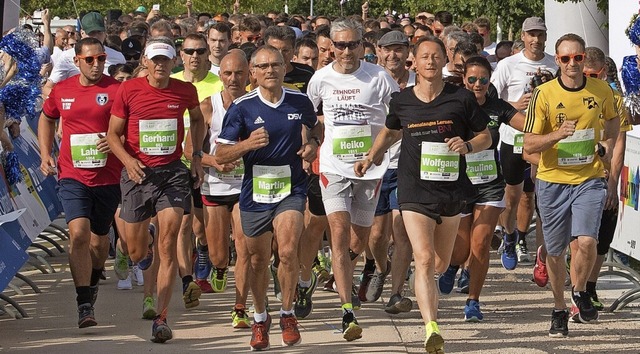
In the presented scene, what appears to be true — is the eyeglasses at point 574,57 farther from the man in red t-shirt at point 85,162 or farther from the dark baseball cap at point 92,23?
the dark baseball cap at point 92,23

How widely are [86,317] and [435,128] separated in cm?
295

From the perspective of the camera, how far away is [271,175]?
9773 mm

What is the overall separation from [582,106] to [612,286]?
126 inches

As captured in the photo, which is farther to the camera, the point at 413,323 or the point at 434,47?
the point at 413,323

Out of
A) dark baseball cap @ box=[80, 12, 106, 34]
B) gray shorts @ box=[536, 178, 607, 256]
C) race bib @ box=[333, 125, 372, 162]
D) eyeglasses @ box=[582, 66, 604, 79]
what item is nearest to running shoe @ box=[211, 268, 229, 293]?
race bib @ box=[333, 125, 372, 162]

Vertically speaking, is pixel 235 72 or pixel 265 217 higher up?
pixel 235 72

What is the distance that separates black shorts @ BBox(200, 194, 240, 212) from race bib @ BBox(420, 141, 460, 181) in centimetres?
242

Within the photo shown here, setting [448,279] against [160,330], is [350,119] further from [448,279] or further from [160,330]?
[160,330]

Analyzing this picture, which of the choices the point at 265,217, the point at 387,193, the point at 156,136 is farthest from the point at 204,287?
the point at 265,217

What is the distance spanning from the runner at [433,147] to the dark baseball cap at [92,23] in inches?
325

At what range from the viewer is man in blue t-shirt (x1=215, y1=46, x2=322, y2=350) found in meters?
9.75

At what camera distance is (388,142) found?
10117 mm

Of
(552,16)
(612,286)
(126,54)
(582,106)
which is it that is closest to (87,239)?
(582,106)

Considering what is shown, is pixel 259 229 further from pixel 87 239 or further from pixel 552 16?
pixel 552 16
